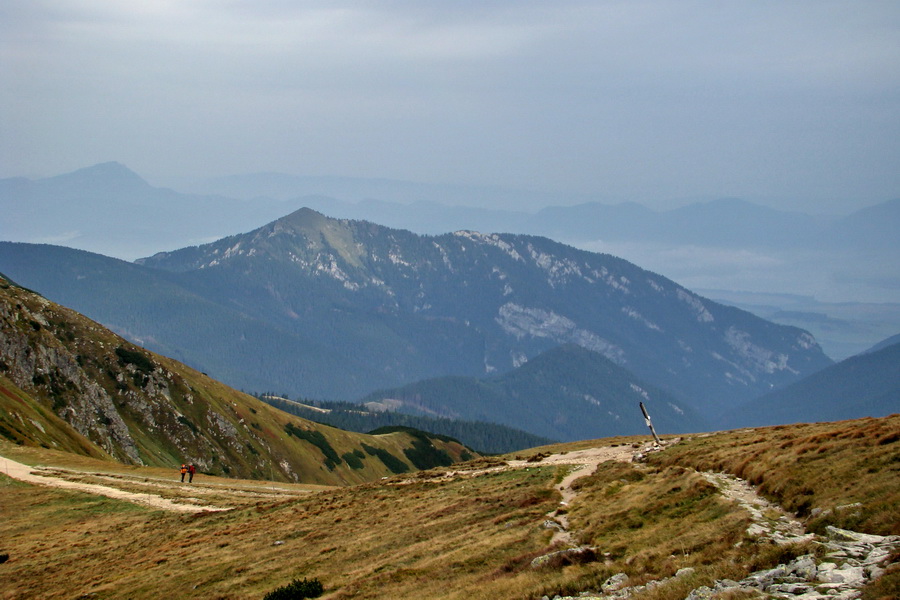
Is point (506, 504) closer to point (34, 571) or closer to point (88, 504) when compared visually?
point (34, 571)

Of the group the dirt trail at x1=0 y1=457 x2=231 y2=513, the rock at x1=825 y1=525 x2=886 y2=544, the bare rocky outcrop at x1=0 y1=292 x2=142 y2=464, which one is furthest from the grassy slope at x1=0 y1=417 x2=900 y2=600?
the bare rocky outcrop at x1=0 y1=292 x2=142 y2=464

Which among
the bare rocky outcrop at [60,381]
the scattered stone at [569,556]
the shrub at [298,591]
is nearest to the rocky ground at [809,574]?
the scattered stone at [569,556]

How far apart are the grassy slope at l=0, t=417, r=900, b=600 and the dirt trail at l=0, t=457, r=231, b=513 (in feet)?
11.3

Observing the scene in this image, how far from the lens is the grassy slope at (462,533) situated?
82.9 feet

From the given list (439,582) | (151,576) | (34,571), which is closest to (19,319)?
(34,571)

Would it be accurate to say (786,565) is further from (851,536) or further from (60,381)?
(60,381)

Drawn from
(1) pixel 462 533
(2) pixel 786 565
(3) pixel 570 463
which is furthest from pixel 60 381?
(2) pixel 786 565

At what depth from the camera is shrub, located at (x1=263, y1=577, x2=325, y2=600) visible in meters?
31.0

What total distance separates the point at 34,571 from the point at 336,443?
15407 centimetres

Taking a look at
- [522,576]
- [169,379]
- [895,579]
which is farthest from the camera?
[169,379]

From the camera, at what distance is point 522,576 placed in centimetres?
2644

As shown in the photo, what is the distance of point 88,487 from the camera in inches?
2739

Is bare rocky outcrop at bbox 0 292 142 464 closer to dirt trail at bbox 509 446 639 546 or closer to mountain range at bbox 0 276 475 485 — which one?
mountain range at bbox 0 276 475 485

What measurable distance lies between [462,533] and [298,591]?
925 centimetres
